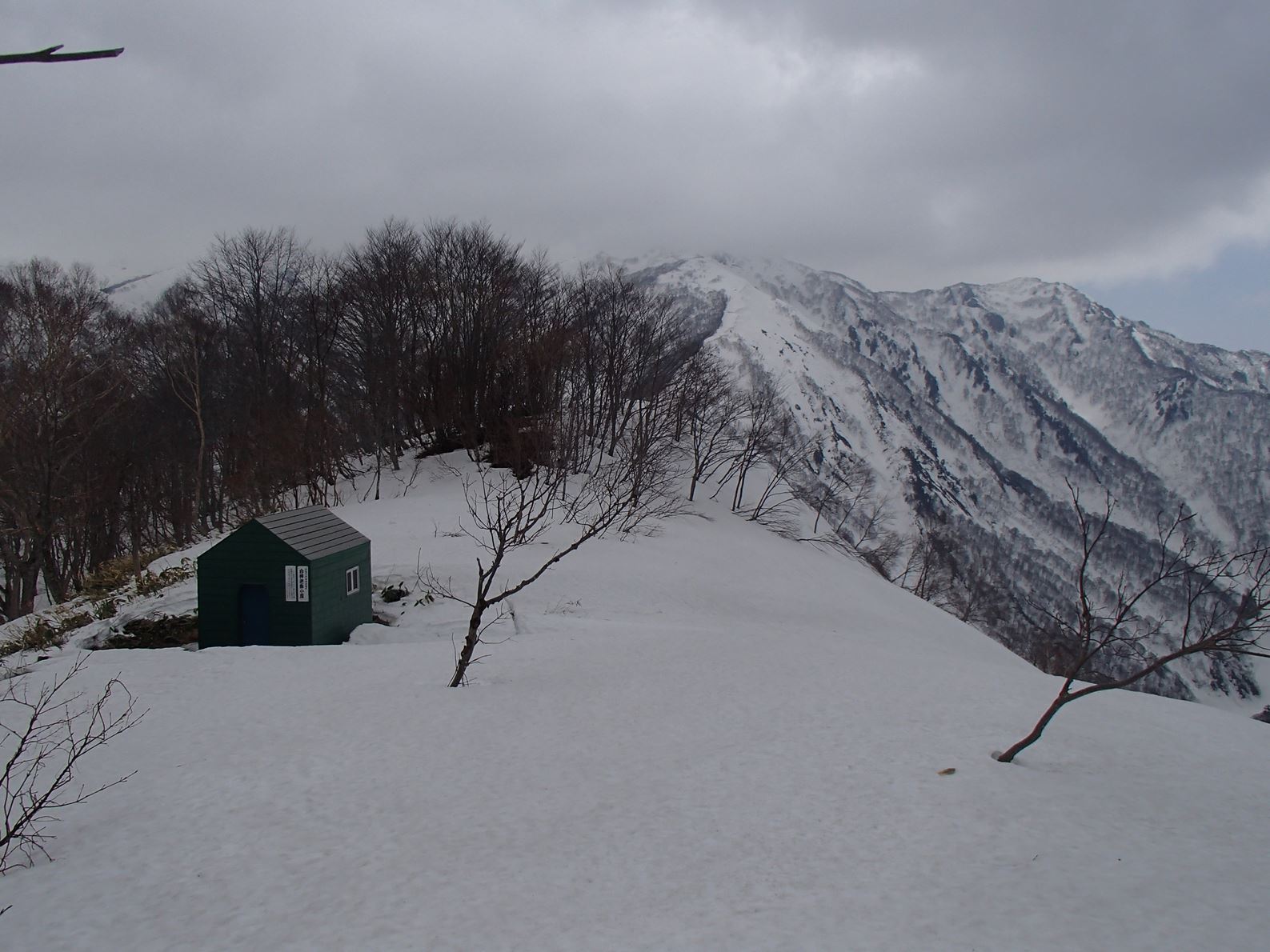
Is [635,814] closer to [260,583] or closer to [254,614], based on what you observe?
[260,583]

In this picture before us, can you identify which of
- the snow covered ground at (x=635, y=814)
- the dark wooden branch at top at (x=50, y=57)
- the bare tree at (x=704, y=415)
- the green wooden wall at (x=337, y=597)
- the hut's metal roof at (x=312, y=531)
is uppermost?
the bare tree at (x=704, y=415)

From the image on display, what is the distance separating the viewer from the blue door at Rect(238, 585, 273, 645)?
48.2 feet

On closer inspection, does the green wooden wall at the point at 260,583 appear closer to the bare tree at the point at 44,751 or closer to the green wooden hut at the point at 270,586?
the green wooden hut at the point at 270,586

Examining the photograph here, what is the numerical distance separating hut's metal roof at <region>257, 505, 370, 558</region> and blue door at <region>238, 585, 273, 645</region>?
121 centimetres

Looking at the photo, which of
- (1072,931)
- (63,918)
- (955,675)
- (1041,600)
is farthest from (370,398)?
(1041,600)

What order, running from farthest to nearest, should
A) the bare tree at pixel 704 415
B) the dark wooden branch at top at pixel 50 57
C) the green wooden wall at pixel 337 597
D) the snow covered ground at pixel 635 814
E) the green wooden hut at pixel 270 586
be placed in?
the bare tree at pixel 704 415 → the green wooden wall at pixel 337 597 → the green wooden hut at pixel 270 586 → the snow covered ground at pixel 635 814 → the dark wooden branch at top at pixel 50 57

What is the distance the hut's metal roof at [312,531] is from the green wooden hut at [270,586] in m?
0.02

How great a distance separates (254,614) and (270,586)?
695 millimetres

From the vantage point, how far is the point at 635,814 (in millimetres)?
7398

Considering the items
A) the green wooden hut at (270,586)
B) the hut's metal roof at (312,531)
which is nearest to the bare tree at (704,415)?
the hut's metal roof at (312,531)

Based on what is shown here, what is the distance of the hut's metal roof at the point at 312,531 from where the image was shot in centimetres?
→ 1444

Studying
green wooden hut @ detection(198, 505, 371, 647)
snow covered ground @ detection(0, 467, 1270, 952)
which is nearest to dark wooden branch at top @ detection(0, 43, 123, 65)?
snow covered ground @ detection(0, 467, 1270, 952)

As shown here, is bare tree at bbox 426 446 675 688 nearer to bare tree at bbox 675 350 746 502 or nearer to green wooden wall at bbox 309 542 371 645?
green wooden wall at bbox 309 542 371 645

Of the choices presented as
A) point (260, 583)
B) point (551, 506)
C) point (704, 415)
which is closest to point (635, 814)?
point (260, 583)
